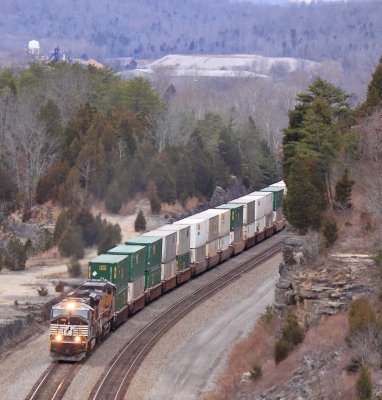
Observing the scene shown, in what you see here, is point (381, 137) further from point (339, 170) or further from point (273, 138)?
point (273, 138)

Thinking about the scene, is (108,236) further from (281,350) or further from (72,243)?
(281,350)

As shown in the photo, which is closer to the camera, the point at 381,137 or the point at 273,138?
the point at 381,137

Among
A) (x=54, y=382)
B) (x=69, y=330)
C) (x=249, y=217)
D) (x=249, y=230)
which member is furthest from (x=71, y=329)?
(x=249, y=230)

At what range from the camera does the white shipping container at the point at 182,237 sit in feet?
195

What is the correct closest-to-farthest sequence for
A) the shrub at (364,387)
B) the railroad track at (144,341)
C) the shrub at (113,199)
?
1. the shrub at (364,387)
2. the railroad track at (144,341)
3. the shrub at (113,199)

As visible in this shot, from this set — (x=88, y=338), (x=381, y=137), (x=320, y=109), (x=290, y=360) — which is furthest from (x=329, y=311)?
(x=320, y=109)

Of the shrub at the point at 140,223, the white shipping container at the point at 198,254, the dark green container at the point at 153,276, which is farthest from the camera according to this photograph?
the shrub at the point at 140,223

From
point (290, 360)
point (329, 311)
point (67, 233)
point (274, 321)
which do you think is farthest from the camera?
point (67, 233)

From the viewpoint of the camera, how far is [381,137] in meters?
→ 54.0

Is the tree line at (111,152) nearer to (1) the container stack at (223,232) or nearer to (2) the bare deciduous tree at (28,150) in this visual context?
(2) the bare deciduous tree at (28,150)

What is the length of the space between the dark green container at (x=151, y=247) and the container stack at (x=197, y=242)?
18.2 ft

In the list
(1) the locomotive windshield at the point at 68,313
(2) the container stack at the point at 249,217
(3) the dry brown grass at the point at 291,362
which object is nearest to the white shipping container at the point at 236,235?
(2) the container stack at the point at 249,217

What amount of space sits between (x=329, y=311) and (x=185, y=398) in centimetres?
625

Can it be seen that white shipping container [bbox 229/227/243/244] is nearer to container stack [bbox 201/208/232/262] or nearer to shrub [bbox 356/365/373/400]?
container stack [bbox 201/208/232/262]
